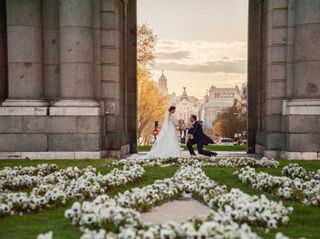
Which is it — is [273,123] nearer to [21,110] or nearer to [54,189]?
[21,110]

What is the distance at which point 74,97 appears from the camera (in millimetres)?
20031

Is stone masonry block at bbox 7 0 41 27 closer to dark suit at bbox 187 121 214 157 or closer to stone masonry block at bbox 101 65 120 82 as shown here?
stone masonry block at bbox 101 65 120 82

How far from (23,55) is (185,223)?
1536 cm

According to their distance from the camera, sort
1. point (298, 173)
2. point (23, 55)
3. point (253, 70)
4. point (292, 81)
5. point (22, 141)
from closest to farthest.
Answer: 1. point (298, 173)
2. point (22, 141)
3. point (23, 55)
4. point (292, 81)
5. point (253, 70)

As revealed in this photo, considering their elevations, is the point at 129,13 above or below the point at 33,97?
above

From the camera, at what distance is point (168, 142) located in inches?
850

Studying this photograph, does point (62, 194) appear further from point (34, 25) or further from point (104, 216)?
point (34, 25)

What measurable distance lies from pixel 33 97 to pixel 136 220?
46.1 feet

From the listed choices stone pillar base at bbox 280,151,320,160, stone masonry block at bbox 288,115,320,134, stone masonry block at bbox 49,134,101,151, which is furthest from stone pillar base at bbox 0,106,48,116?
stone pillar base at bbox 280,151,320,160

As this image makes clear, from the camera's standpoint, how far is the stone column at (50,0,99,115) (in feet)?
65.6

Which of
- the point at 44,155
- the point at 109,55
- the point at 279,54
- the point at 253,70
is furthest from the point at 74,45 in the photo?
the point at 253,70

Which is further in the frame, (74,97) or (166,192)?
(74,97)

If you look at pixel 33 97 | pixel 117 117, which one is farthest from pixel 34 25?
pixel 117 117

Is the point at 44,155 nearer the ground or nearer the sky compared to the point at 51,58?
nearer the ground
